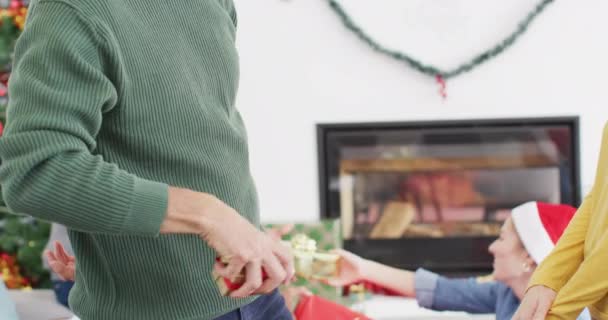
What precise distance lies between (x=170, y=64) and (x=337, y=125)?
8.49 feet

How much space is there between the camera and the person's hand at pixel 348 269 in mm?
2252

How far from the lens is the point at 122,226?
76 centimetres

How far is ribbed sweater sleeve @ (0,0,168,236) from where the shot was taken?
744 mm

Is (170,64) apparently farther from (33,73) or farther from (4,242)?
(4,242)

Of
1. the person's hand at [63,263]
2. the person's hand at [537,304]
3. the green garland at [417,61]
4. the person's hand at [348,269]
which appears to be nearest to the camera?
the person's hand at [63,263]

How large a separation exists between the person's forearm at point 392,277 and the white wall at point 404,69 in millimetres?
1209

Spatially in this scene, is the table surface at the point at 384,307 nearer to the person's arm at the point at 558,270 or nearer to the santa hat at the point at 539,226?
the santa hat at the point at 539,226

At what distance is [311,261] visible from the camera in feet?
8.30

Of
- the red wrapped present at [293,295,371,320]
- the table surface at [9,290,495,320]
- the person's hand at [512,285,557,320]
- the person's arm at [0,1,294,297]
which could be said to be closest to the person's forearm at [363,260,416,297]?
the red wrapped present at [293,295,371,320]

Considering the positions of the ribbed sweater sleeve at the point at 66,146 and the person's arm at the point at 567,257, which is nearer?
the ribbed sweater sleeve at the point at 66,146

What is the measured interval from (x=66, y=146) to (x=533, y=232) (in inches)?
58.2

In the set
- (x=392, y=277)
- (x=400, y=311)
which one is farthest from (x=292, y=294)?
(x=400, y=311)

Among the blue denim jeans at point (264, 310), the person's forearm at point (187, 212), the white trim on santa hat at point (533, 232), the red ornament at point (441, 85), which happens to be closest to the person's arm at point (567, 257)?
the blue denim jeans at point (264, 310)

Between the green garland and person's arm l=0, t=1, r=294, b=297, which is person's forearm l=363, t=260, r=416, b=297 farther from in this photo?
person's arm l=0, t=1, r=294, b=297
